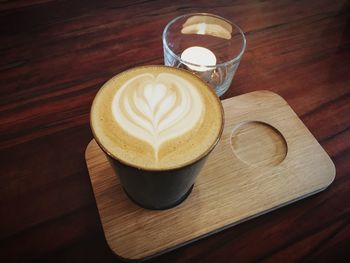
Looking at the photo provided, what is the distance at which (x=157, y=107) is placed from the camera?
0.46m

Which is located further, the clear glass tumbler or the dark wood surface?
the clear glass tumbler

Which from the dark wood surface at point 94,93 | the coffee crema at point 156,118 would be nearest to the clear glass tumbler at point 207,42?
the dark wood surface at point 94,93

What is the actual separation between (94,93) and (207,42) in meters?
0.29

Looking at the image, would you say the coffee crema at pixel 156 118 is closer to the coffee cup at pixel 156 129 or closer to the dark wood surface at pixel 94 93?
the coffee cup at pixel 156 129

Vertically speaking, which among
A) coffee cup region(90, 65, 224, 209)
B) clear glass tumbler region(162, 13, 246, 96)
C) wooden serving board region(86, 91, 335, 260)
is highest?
coffee cup region(90, 65, 224, 209)

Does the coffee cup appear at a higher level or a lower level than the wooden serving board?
higher

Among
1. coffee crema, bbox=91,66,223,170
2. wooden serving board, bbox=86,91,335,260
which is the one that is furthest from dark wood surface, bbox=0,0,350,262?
coffee crema, bbox=91,66,223,170

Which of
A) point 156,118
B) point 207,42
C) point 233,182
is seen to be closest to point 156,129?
point 156,118

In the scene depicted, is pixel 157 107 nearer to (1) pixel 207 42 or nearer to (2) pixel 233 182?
(2) pixel 233 182

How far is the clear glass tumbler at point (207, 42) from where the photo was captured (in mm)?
656

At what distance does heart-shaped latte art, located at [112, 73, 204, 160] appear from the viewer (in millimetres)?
424

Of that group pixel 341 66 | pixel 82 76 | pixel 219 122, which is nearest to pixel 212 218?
pixel 219 122

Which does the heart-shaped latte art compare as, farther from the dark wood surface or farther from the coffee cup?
the dark wood surface

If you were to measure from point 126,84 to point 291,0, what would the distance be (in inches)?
25.3
